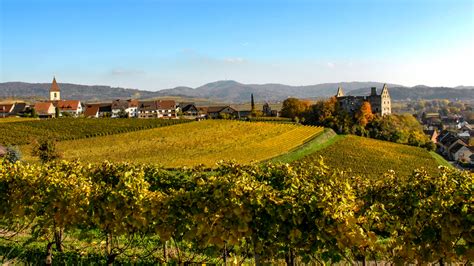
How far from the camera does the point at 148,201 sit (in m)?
8.97

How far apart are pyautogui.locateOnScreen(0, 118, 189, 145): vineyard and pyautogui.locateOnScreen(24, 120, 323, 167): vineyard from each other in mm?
3304

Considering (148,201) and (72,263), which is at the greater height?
(148,201)

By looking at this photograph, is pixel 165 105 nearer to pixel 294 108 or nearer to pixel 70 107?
pixel 70 107

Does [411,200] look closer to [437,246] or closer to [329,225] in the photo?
[437,246]

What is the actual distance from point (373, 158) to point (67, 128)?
49403mm

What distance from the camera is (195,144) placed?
56.5 metres

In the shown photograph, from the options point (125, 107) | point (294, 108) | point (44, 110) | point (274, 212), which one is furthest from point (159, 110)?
point (274, 212)

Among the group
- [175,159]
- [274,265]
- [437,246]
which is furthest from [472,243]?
[175,159]

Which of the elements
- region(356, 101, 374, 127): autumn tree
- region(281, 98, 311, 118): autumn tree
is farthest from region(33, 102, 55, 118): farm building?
region(356, 101, 374, 127): autumn tree

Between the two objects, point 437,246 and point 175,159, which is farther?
point 175,159

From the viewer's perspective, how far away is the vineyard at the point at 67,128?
6012cm

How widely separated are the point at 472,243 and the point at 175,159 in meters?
40.8

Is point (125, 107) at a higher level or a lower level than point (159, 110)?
higher

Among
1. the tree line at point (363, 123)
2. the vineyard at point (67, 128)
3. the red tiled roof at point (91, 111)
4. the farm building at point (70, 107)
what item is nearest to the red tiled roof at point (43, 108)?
the red tiled roof at point (91, 111)
